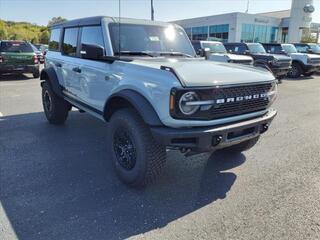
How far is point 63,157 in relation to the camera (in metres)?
4.77

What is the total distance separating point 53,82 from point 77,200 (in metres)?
3.31

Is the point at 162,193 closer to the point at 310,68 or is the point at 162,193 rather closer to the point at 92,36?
the point at 92,36

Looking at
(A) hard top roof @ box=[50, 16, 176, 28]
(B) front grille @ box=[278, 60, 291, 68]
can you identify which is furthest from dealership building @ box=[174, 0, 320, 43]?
(A) hard top roof @ box=[50, 16, 176, 28]

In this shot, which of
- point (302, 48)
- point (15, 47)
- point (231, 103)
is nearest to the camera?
point (231, 103)

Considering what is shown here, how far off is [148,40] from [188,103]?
1.89m

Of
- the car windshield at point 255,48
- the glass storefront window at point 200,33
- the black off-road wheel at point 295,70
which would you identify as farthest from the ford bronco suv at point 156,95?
the glass storefront window at point 200,33

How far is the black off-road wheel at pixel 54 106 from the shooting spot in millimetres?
6281

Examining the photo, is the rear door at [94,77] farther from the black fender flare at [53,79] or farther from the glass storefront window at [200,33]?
the glass storefront window at [200,33]

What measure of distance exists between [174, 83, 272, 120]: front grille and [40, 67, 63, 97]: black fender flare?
3516 mm

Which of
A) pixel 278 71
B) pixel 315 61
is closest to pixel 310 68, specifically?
pixel 315 61

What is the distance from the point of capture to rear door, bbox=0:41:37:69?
543 inches

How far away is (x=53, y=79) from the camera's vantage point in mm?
6176

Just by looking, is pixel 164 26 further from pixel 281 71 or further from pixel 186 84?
pixel 281 71

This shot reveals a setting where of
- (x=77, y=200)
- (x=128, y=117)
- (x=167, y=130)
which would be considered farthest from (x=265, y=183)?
(x=77, y=200)
